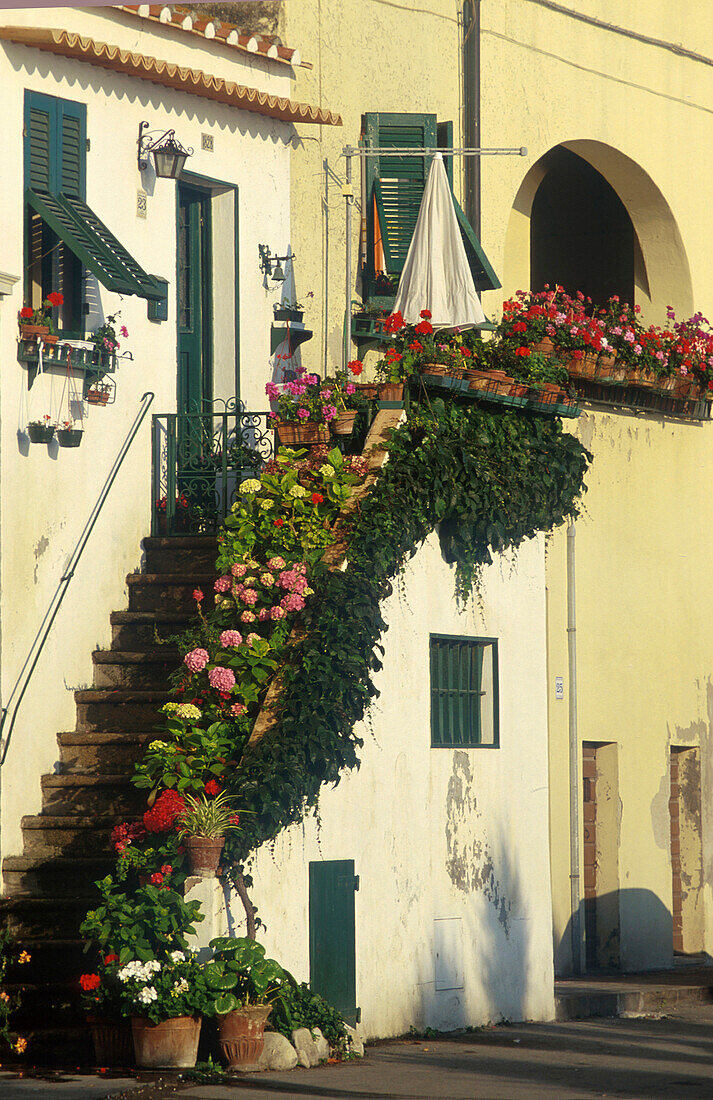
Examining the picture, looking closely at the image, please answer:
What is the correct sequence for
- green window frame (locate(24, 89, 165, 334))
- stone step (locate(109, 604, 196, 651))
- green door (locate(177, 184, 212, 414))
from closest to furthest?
green window frame (locate(24, 89, 165, 334)) < stone step (locate(109, 604, 196, 651)) < green door (locate(177, 184, 212, 414))

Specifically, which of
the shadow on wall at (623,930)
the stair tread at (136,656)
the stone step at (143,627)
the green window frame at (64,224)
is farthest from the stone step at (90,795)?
the shadow on wall at (623,930)

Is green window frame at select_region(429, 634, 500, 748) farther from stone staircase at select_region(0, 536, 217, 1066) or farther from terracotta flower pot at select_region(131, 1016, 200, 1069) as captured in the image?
terracotta flower pot at select_region(131, 1016, 200, 1069)

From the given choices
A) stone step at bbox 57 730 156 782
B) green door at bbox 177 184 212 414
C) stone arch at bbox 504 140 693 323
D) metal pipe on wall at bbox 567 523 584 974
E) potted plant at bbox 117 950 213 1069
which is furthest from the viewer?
stone arch at bbox 504 140 693 323

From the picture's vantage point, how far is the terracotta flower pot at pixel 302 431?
12852mm

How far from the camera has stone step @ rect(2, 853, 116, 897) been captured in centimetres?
1127

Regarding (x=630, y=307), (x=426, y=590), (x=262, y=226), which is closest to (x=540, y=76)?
(x=630, y=307)

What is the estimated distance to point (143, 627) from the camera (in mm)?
12781

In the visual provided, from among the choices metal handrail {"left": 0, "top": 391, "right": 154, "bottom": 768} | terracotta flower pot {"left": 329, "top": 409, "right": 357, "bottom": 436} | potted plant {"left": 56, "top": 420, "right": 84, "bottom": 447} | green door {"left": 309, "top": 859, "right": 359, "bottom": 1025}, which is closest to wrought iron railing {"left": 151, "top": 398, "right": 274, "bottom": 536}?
metal handrail {"left": 0, "top": 391, "right": 154, "bottom": 768}

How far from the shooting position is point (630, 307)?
18.9 metres

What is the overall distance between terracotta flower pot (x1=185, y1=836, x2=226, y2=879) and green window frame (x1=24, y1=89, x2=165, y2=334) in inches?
150

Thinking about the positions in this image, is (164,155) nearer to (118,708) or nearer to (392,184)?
(392,184)

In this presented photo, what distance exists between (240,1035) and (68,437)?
419 cm

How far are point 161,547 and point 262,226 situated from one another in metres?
3.03

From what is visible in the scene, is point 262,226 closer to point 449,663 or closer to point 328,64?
point 328,64
